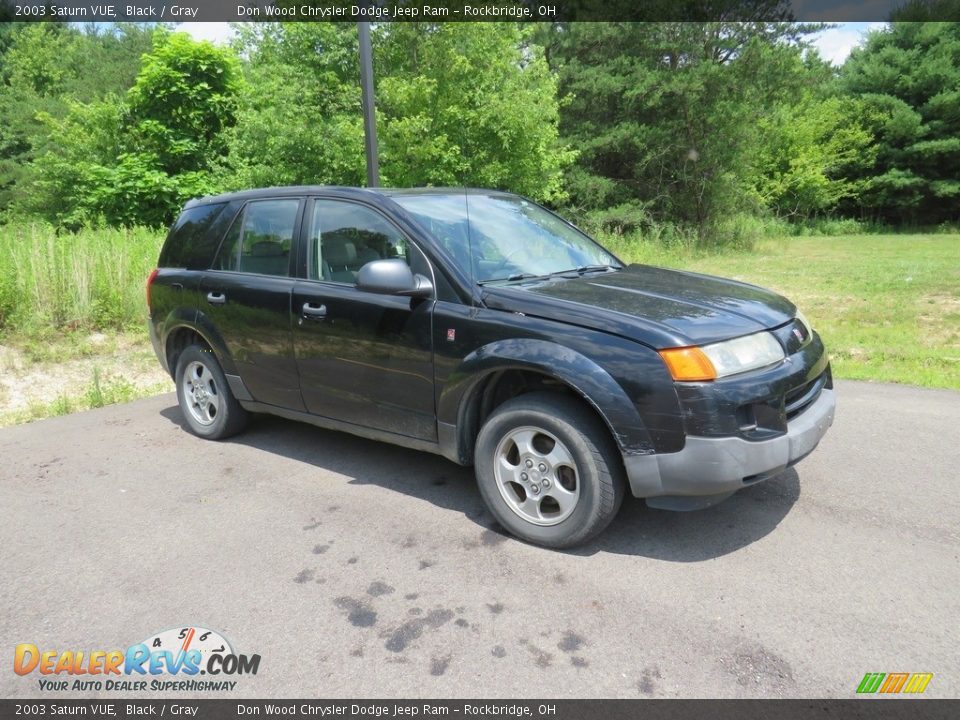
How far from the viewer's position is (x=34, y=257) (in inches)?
367

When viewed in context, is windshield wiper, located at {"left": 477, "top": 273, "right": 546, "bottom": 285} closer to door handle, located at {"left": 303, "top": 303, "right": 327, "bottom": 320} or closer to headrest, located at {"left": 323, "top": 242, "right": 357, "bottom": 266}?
headrest, located at {"left": 323, "top": 242, "right": 357, "bottom": 266}

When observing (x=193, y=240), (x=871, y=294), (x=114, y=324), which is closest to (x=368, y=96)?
(x=193, y=240)

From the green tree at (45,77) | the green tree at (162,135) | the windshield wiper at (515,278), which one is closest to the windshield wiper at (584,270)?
the windshield wiper at (515,278)

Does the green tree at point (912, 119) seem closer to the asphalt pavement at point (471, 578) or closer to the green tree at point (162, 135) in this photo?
the green tree at point (162, 135)

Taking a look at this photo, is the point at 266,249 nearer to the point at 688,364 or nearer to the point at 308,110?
the point at 688,364

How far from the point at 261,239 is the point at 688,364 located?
317 cm

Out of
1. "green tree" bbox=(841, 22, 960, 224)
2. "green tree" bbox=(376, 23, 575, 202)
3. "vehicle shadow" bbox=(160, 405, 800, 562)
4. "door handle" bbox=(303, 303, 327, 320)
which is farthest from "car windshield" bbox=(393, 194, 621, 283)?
"green tree" bbox=(841, 22, 960, 224)

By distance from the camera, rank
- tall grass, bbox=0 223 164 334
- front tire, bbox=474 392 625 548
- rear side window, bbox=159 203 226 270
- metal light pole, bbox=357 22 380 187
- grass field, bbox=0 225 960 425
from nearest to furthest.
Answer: front tire, bbox=474 392 625 548 → rear side window, bbox=159 203 226 270 → grass field, bbox=0 225 960 425 → metal light pole, bbox=357 22 380 187 → tall grass, bbox=0 223 164 334

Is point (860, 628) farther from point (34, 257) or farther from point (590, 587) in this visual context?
point (34, 257)

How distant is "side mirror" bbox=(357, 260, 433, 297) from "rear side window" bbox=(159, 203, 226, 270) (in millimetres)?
2024

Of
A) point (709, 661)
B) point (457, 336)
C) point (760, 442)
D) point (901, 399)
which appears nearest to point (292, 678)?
point (709, 661)

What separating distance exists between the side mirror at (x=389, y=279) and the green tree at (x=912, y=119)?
36428 mm

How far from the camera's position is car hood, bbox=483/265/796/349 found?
3.43 metres

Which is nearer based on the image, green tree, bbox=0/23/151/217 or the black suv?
the black suv
